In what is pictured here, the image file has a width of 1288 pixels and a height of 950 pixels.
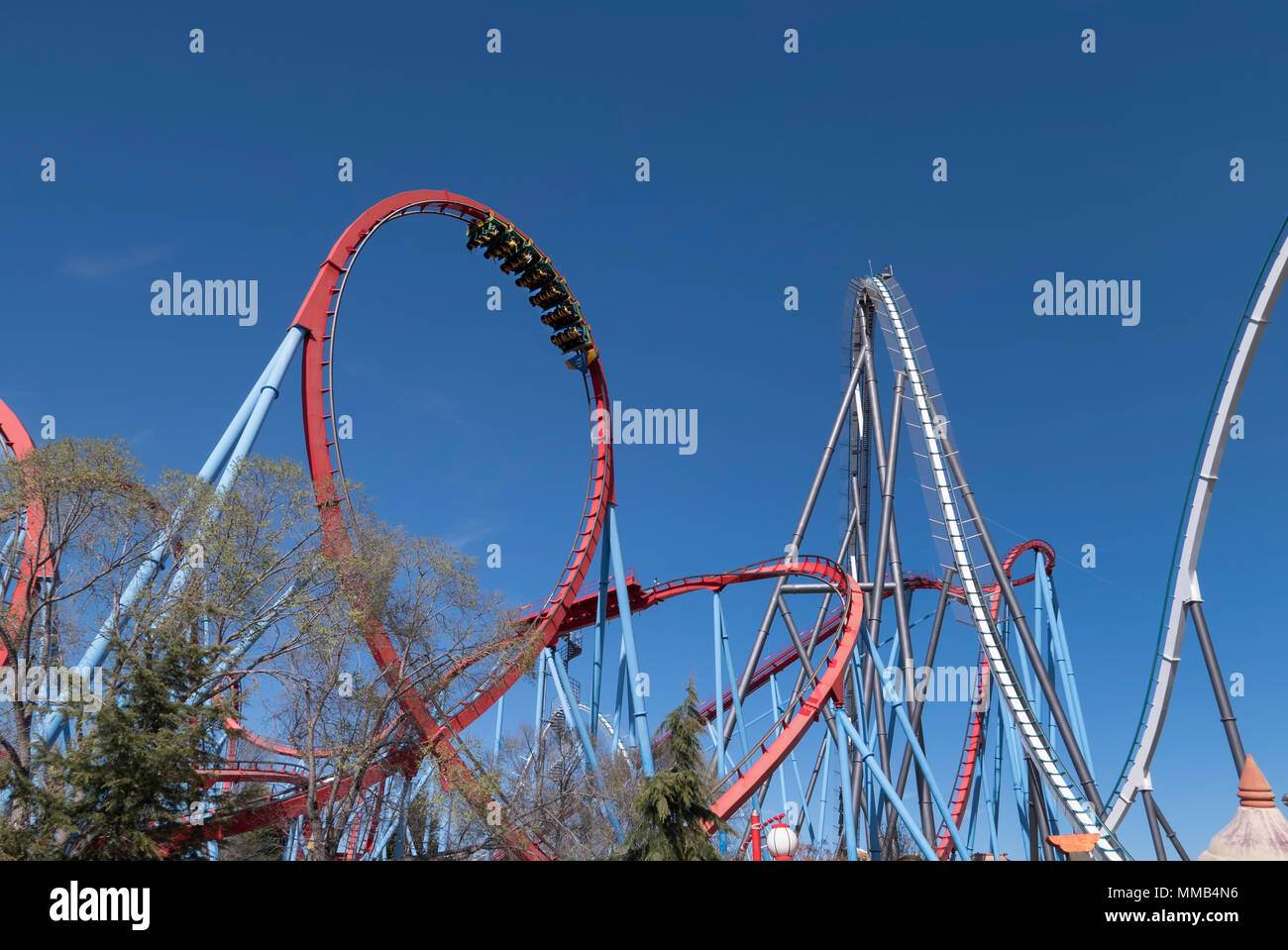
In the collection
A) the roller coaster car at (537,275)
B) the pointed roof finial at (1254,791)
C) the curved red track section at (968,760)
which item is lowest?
the curved red track section at (968,760)

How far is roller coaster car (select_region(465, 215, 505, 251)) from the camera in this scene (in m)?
17.3

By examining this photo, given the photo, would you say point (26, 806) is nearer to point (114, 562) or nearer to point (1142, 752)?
point (114, 562)

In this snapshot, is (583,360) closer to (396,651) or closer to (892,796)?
(396,651)

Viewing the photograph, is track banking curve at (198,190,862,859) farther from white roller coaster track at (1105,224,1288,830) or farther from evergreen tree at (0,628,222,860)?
white roller coaster track at (1105,224,1288,830)

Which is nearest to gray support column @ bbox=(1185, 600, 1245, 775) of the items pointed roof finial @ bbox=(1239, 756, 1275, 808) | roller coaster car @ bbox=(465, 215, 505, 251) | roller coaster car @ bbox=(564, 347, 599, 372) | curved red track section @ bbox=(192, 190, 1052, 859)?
pointed roof finial @ bbox=(1239, 756, 1275, 808)

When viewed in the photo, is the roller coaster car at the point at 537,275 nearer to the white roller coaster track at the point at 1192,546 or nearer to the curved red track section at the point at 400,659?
the curved red track section at the point at 400,659

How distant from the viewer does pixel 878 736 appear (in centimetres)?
1820

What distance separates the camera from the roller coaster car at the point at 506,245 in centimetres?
1767

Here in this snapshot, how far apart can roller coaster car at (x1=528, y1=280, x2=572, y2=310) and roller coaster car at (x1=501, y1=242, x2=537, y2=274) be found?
2.10 feet

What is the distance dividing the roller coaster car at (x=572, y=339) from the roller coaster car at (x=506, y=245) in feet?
6.53
